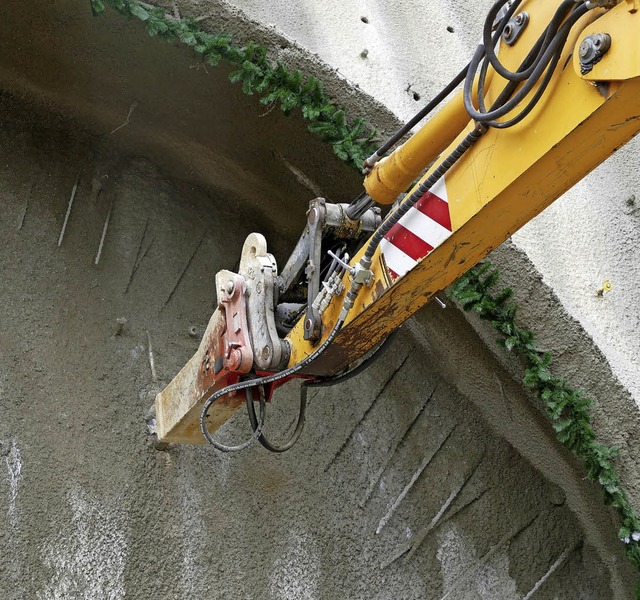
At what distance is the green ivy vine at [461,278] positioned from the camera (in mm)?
3863

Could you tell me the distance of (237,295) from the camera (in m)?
3.37

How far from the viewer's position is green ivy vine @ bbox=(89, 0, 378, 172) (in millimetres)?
3973

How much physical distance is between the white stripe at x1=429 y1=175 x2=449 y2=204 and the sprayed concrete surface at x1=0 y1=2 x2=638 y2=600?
60.6 inches

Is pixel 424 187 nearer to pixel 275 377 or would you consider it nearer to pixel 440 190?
pixel 440 190

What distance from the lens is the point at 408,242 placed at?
2.64 m

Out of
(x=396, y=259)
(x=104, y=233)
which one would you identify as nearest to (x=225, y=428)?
(x=104, y=233)

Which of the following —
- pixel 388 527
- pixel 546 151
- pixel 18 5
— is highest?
pixel 546 151

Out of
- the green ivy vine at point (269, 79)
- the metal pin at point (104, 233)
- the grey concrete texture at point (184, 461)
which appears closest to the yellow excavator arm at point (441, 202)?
the grey concrete texture at point (184, 461)

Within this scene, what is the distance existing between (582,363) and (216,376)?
168 cm

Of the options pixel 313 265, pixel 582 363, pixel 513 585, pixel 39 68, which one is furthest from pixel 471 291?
pixel 39 68

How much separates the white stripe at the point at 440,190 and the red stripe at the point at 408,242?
5.6 inches

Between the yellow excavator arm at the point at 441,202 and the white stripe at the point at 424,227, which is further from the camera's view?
the white stripe at the point at 424,227

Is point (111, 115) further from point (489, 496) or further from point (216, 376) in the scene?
→ point (489, 496)

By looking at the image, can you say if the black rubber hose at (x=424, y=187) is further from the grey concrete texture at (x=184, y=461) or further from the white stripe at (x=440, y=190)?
the grey concrete texture at (x=184, y=461)
